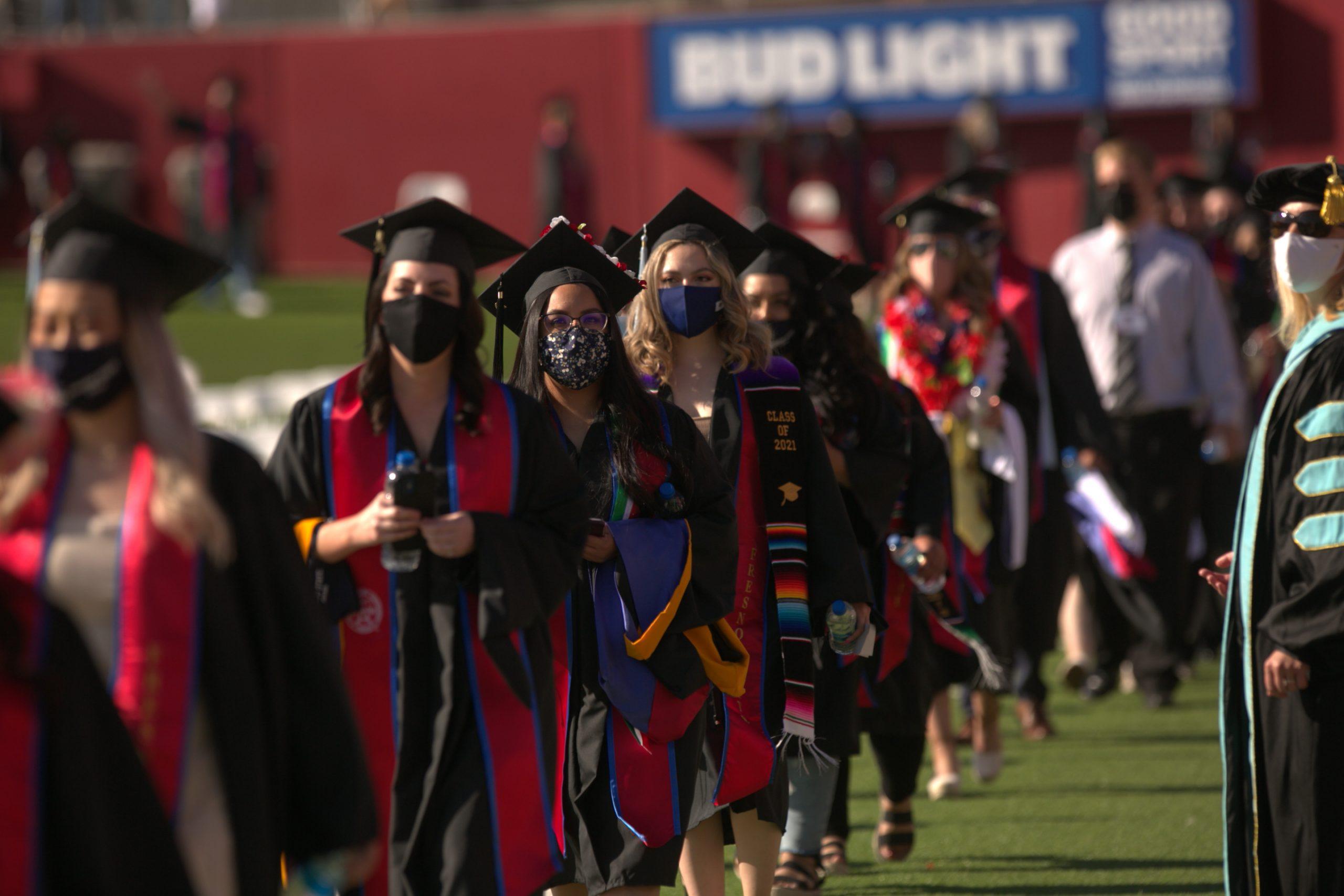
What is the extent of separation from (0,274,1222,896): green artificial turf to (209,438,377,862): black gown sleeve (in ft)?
9.96

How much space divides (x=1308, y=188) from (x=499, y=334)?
7.06 ft

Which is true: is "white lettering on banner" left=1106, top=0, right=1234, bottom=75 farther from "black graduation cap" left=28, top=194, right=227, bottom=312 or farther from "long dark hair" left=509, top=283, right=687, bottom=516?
"black graduation cap" left=28, top=194, right=227, bottom=312

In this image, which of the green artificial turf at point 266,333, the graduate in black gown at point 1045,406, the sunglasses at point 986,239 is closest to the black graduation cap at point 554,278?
the graduate in black gown at point 1045,406

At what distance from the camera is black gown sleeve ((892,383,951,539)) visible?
643 centimetres

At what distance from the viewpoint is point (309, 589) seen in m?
3.49

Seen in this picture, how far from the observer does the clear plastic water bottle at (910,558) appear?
6395 millimetres

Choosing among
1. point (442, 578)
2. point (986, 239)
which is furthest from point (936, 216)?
point (442, 578)

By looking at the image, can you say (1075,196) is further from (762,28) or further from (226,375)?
(226,375)

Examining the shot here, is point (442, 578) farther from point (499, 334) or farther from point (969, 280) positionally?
point (969, 280)

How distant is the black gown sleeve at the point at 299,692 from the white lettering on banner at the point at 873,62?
20.6m

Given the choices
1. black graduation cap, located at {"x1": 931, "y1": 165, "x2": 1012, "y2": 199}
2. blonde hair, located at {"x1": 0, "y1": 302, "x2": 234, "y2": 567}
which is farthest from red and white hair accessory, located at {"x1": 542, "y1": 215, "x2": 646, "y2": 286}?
black graduation cap, located at {"x1": 931, "y1": 165, "x2": 1012, "y2": 199}

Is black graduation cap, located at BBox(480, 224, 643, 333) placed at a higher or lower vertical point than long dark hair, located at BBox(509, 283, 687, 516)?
higher

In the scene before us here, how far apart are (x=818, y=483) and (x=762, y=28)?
19.5 metres

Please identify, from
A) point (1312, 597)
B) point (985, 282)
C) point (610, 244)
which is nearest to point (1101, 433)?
point (985, 282)
